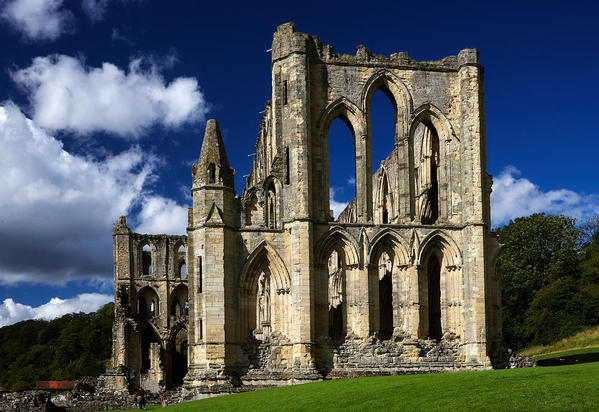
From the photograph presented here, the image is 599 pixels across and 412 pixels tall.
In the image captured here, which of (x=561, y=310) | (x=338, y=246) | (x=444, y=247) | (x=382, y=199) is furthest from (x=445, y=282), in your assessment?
(x=561, y=310)

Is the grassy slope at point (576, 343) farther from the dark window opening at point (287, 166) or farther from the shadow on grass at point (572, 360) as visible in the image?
the dark window opening at point (287, 166)

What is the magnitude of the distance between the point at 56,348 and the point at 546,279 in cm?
4634

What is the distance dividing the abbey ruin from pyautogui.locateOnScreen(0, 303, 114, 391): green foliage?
1676 inches

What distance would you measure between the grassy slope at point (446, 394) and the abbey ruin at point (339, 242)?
12.9ft

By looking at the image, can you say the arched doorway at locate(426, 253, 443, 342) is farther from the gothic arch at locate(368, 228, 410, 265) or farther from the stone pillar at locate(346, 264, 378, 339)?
the stone pillar at locate(346, 264, 378, 339)

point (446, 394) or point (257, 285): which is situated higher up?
point (257, 285)

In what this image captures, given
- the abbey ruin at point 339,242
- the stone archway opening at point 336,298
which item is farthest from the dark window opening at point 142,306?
the abbey ruin at point 339,242

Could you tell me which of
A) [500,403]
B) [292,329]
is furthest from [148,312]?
[500,403]

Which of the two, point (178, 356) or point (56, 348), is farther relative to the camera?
point (56, 348)

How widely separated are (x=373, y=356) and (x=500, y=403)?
10754mm

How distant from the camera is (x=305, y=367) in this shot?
2598 centimetres

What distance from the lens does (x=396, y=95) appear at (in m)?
29.2

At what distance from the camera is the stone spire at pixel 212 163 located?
27.5 metres

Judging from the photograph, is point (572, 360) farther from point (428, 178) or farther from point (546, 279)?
point (546, 279)
